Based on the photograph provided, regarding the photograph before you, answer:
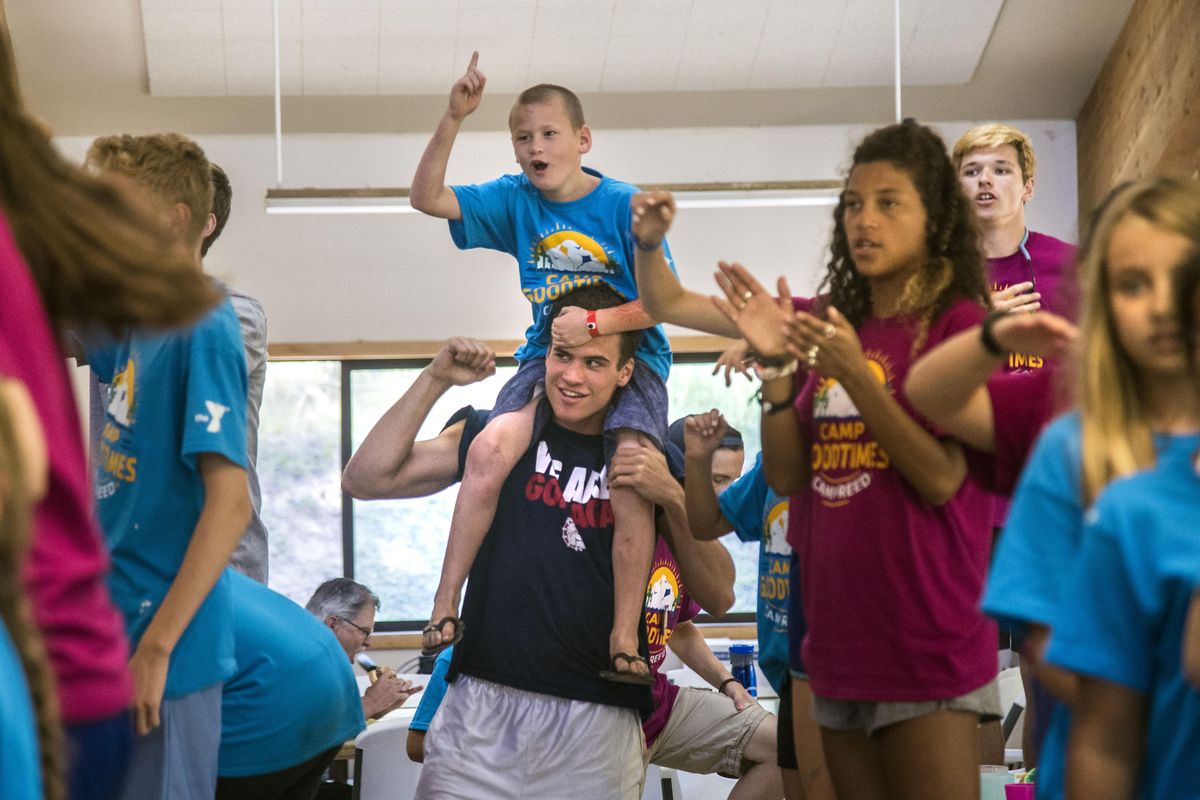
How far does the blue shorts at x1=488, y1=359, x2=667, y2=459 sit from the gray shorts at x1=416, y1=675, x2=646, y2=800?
1.85 ft

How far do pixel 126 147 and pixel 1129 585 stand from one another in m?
1.70

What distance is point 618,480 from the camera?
10.00ft

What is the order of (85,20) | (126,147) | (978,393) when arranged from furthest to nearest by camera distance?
(85,20), (126,147), (978,393)

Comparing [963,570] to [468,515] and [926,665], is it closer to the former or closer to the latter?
[926,665]

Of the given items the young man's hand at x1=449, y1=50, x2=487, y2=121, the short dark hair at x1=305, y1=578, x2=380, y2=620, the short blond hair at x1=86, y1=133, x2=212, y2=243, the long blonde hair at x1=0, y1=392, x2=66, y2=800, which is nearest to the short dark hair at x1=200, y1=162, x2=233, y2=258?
the short blond hair at x1=86, y1=133, x2=212, y2=243

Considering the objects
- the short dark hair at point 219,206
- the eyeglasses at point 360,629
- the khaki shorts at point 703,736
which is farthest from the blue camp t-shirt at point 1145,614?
the eyeglasses at point 360,629

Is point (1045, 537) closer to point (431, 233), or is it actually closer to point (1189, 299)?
point (1189, 299)

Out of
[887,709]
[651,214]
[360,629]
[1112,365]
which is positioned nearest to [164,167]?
[651,214]

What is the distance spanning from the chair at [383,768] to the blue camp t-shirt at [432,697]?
0.65 metres

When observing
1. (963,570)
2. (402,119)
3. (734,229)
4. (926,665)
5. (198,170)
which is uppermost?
(402,119)

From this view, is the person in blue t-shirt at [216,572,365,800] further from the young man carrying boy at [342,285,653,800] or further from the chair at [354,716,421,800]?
the chair at [354,716,421,800]

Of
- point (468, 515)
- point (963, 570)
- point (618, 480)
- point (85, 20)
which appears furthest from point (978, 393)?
point (85, 20)

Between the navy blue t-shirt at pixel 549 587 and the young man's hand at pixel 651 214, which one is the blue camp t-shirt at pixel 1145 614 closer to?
the young man's hand at pixel 651 214

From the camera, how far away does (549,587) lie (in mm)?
3100
